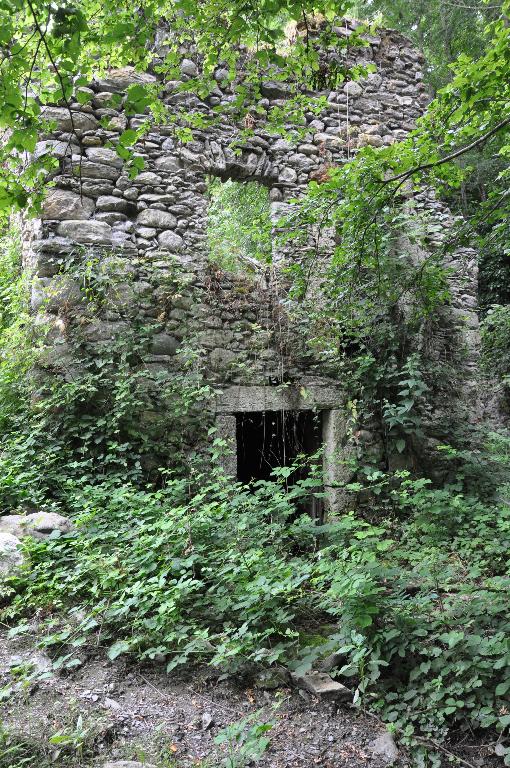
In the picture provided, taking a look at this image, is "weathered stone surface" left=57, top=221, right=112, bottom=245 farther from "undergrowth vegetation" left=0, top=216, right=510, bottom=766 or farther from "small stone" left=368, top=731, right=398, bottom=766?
"small stone" left=368, top=731, right=398, bottom=766

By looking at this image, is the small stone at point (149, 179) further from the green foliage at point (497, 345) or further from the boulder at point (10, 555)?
the green foliage at point (497, 345)

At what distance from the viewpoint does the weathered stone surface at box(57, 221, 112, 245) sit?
505 centimetres

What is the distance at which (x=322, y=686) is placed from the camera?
279 centimetres

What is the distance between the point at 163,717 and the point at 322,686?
0.78 m

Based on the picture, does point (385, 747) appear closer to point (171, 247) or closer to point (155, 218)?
point (171, 247)

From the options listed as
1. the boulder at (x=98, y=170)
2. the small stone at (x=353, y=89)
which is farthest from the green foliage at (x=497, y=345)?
the boulder at (x=98, y=170)

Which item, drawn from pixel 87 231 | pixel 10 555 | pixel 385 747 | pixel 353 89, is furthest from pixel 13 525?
pixel 353 89

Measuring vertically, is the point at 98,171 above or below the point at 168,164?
below

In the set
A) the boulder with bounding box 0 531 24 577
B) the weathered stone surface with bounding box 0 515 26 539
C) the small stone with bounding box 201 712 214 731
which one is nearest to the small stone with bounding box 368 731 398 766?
the small stone with bounding box 201 712 214 731

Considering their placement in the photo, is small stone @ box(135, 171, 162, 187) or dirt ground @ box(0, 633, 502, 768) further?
small stone @ box(135, 171, 162, 187)

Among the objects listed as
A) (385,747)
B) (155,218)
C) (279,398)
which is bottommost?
(385,747)

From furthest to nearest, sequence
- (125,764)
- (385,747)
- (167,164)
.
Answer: (167,164) < (385,747) < (125,764)

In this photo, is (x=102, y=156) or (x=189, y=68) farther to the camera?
(x=189, y=68)

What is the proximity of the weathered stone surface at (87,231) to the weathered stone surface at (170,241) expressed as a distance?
1.57 ft
